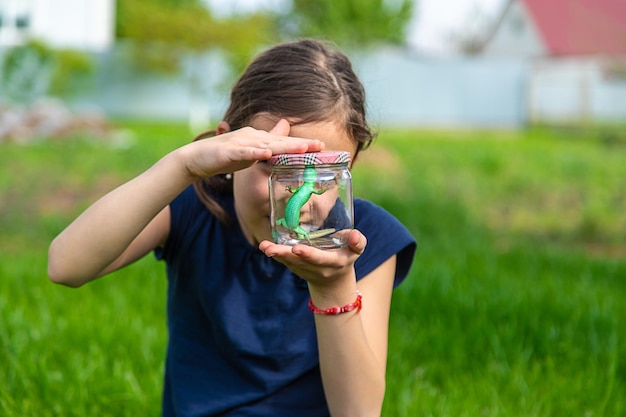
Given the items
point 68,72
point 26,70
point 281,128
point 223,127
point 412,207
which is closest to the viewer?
point 281,128

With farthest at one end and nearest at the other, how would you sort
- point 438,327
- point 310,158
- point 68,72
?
point 68,72 → point 438,327 → point 310,158

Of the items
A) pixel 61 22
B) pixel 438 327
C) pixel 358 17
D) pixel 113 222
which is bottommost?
pixel 358 17

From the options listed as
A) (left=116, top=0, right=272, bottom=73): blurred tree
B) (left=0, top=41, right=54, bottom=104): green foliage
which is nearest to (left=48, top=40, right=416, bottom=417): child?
(left=0, top=41, right=54, bottom=104): green foliage

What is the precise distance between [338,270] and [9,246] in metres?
4.39

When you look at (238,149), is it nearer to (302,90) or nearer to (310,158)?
(310,158)

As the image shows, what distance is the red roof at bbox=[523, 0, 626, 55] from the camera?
21188 millimetres

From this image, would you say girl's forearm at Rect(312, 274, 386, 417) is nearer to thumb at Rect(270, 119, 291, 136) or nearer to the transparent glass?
the transparent glass

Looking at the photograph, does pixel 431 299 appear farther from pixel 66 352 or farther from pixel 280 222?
pixel 280 222

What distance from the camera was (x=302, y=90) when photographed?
1.60 m

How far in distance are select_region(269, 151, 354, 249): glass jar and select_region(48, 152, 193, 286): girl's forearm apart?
208 mm

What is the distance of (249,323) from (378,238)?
0.32 m

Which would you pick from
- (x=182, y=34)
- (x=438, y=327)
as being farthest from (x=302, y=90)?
(x=182, y=34)

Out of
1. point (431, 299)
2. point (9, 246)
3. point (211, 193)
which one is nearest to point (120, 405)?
point (211, 193)

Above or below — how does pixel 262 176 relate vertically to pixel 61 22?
above
